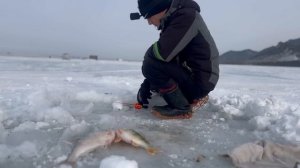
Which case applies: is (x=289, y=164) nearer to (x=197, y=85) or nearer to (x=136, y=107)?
(x=197, y=85)

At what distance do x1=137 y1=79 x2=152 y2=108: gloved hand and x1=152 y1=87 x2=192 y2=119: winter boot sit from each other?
0.37 m

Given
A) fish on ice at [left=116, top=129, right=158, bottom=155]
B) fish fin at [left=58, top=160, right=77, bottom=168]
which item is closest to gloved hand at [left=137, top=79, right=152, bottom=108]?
fish on ice at [left=116, top=129, right=158, bottom=155]

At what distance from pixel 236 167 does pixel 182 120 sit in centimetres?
119

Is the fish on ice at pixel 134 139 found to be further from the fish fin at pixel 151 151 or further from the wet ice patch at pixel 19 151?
the wet ice patch at pixel 19 151

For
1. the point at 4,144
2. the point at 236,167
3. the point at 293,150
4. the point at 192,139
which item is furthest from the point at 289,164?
the point at 4,144

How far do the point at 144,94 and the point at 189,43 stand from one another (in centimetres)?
81

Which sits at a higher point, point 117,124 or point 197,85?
point 197,85

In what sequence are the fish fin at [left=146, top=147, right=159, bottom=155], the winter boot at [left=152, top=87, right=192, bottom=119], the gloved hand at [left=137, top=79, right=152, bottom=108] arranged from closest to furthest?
the fish fin at [left=146, top=147, right=159, bottom=155] → the winter boot at [left=152, top=87, right=192, bottom=119] → the gloved hand at [left=137, top=79, right=152, bottom=108]

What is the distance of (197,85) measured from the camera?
3330 millimetres

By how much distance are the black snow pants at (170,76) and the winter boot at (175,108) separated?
85 millimetres

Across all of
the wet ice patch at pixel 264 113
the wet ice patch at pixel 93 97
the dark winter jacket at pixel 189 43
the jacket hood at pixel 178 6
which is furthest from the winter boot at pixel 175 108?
the wet ice patch at pixel 93 97

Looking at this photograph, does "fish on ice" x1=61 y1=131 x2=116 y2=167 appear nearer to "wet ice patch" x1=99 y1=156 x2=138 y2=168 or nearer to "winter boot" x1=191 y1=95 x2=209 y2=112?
"wet ice patch" x1=99 y1=156 x2=138 y2=168

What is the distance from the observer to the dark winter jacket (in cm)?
→ 305

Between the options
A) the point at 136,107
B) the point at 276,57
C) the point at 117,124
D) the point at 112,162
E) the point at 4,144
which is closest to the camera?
the point at 112,162
